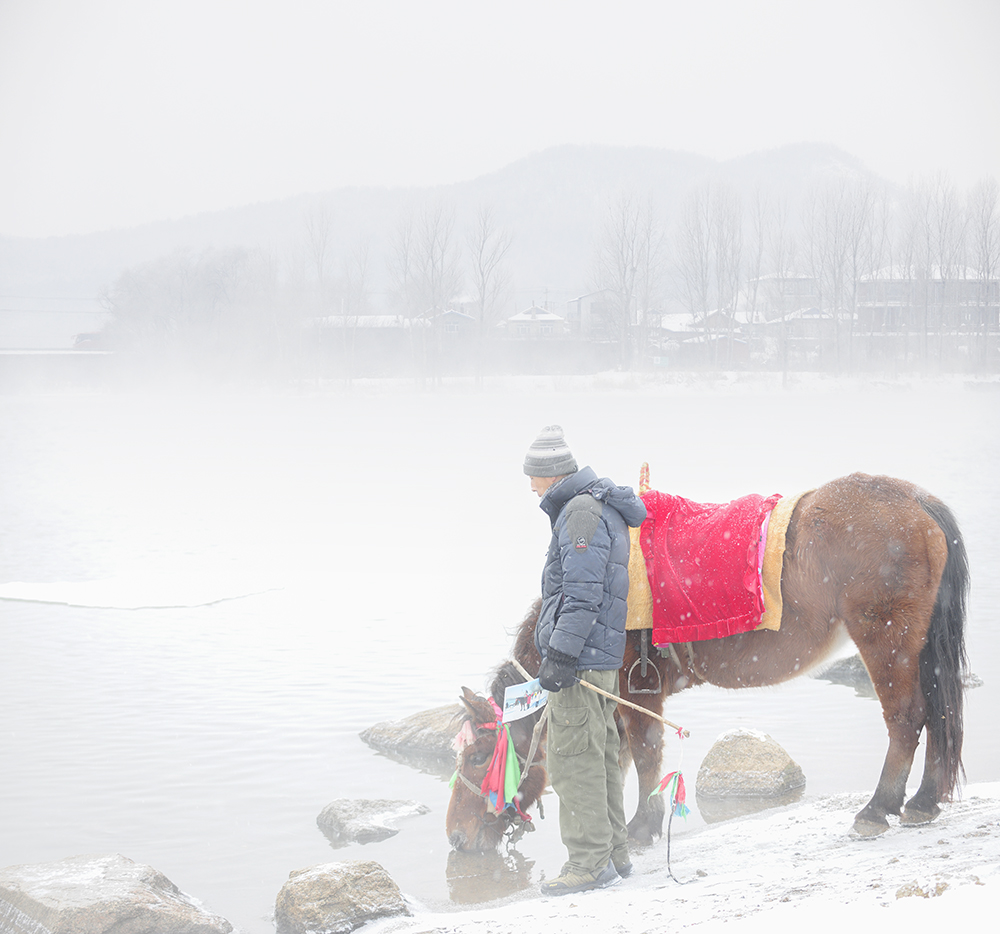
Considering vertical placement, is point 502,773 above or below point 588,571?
below

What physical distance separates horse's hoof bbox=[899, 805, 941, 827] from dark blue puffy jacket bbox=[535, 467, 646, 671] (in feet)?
4.70

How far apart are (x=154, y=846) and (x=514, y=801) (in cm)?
207

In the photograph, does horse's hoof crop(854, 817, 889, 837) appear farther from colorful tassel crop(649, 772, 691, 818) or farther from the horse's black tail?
colorful tassel crop(649, 772, 691, 818)

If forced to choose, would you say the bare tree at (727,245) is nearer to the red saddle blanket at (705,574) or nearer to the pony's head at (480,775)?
the red saddle blanket at (705,574)

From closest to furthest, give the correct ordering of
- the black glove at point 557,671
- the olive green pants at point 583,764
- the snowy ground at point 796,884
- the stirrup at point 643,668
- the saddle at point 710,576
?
1. the snowy ground at point 796,884
2. the black glove at point 557,671
3. the olive green pants at point 583,764
4. the saddle at point 710,576
5. the stirrup at point 643,668

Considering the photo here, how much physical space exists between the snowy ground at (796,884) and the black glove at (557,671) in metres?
0.81

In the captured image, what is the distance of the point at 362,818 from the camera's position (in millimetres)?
5355

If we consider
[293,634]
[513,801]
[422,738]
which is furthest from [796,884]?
[293,634]

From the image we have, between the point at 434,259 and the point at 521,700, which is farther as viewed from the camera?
the point at 434,259

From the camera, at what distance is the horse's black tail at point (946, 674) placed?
4.19m

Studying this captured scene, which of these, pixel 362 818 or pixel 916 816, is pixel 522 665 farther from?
pixel 916 816

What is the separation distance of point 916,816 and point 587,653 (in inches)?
64.1

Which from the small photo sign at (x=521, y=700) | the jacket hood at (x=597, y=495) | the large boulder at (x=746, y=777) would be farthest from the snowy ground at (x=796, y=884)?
the jacket hood at (x=597, y=495)

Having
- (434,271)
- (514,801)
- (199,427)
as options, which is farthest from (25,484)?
(434,271)
